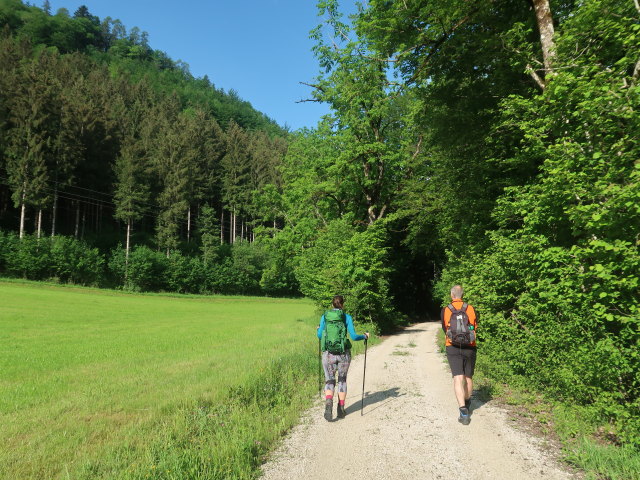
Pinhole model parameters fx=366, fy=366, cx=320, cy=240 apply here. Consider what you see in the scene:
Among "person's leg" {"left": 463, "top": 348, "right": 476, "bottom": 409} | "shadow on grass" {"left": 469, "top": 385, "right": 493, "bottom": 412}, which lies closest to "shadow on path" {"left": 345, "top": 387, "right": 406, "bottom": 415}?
"shadow on grass" {"left": 469, "top": 385, "right": 493, "bottom": 412}

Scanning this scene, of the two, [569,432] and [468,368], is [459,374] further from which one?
[569,432]

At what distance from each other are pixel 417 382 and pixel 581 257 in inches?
188

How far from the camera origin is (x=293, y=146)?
32.9m

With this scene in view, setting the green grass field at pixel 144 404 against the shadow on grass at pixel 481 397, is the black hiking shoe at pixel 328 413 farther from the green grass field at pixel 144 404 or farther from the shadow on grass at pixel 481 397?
the shadow on grass at pixel 481 397

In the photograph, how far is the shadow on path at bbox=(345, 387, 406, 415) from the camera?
22.3 feet

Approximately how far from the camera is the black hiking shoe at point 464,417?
19.2ft

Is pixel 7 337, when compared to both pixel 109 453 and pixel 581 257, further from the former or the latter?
pixel 581 257

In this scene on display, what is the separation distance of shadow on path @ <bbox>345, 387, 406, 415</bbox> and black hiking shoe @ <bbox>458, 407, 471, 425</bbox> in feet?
5.04

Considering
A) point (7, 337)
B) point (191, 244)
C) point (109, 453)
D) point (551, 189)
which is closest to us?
point (109, 453)

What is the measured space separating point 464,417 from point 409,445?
4.49 ft

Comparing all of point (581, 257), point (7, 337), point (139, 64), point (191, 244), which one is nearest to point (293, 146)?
point (7, 337)

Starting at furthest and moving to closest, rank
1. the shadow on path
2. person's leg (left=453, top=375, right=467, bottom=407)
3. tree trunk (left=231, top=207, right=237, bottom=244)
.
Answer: tree trunk (left=231, top=207, right=237, bottom=244)
the shadow on path
person's leg (left=453, top=375, right=467, bottom=407)

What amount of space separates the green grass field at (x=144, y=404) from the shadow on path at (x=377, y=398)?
40.1 inches

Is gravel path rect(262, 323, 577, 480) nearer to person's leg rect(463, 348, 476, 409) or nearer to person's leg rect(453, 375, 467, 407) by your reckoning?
person's leg rect(453, 375, 467, 407)
